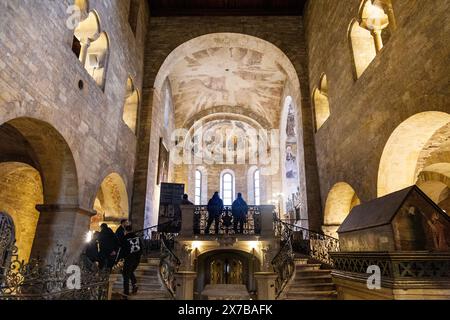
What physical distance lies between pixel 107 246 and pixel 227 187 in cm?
1896

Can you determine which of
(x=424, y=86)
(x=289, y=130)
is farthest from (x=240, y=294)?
(x=289, y=130)

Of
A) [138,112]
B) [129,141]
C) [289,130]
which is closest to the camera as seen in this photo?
[129,141]

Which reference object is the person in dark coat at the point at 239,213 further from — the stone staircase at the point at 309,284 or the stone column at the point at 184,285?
the stone column at the point at 184,285

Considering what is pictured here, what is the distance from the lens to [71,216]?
6918mm

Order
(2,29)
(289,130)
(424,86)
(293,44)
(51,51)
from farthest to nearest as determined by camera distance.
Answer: (289,130)
(293,44)
(51,51)
(424,86)
(2,29)

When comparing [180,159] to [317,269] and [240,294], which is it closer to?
[317,269]

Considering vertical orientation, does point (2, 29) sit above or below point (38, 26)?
below

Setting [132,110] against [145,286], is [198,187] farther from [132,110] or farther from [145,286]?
[145,286]

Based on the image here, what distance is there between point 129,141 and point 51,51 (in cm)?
525

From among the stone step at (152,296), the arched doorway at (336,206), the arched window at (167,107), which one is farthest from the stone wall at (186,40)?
the stone step at (152,296)

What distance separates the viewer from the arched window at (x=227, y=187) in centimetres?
2434

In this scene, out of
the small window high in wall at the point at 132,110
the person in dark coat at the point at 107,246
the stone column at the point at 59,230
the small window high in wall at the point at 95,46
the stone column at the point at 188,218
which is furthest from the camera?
the small window high in wall at the point at 132,110

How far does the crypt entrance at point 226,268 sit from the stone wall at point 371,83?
395cm

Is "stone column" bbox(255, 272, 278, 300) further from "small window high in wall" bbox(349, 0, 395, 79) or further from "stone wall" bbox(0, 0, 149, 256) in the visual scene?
"small window high in wall" bbox(349, 0, 395, 79)
